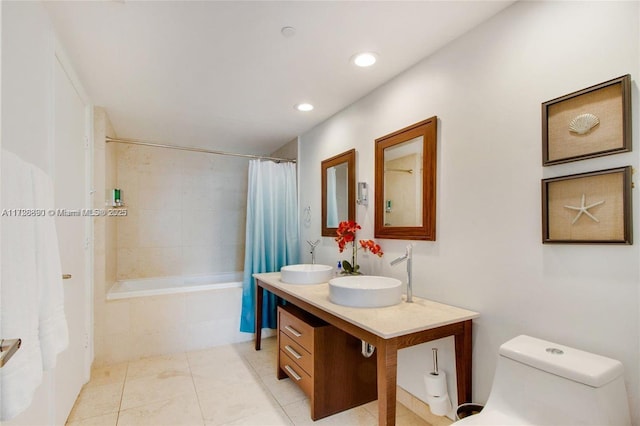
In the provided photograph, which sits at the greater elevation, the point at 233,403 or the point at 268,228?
the point at 268,228

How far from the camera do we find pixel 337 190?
9.15 feet

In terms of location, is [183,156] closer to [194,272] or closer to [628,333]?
[194,272]

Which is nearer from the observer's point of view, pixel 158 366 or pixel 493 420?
pixel 493 420

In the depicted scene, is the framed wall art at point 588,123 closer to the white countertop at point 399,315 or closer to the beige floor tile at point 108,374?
the white countertop at point 399,315

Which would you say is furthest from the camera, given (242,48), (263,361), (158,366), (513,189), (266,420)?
(263,361)

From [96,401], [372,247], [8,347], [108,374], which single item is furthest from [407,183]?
[108,374]

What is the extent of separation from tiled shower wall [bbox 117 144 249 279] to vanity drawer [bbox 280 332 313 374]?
6.88 feet

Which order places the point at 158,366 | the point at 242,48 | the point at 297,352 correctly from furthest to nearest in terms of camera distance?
the point at 158,366, the point at 297,352, the point at 242,48

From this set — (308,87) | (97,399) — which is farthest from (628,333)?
(97,399)

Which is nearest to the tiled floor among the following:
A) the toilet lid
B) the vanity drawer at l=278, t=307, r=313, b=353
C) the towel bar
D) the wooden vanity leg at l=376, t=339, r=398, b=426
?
the vanity drawer at l=278, t=307, r=313, b=353

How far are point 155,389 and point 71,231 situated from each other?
4.03 feet

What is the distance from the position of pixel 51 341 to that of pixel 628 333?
1.88 metres

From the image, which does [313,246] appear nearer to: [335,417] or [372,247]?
[372,247]

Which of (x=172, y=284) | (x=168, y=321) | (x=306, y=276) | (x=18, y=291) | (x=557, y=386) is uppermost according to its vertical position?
(x=18, y=291)
